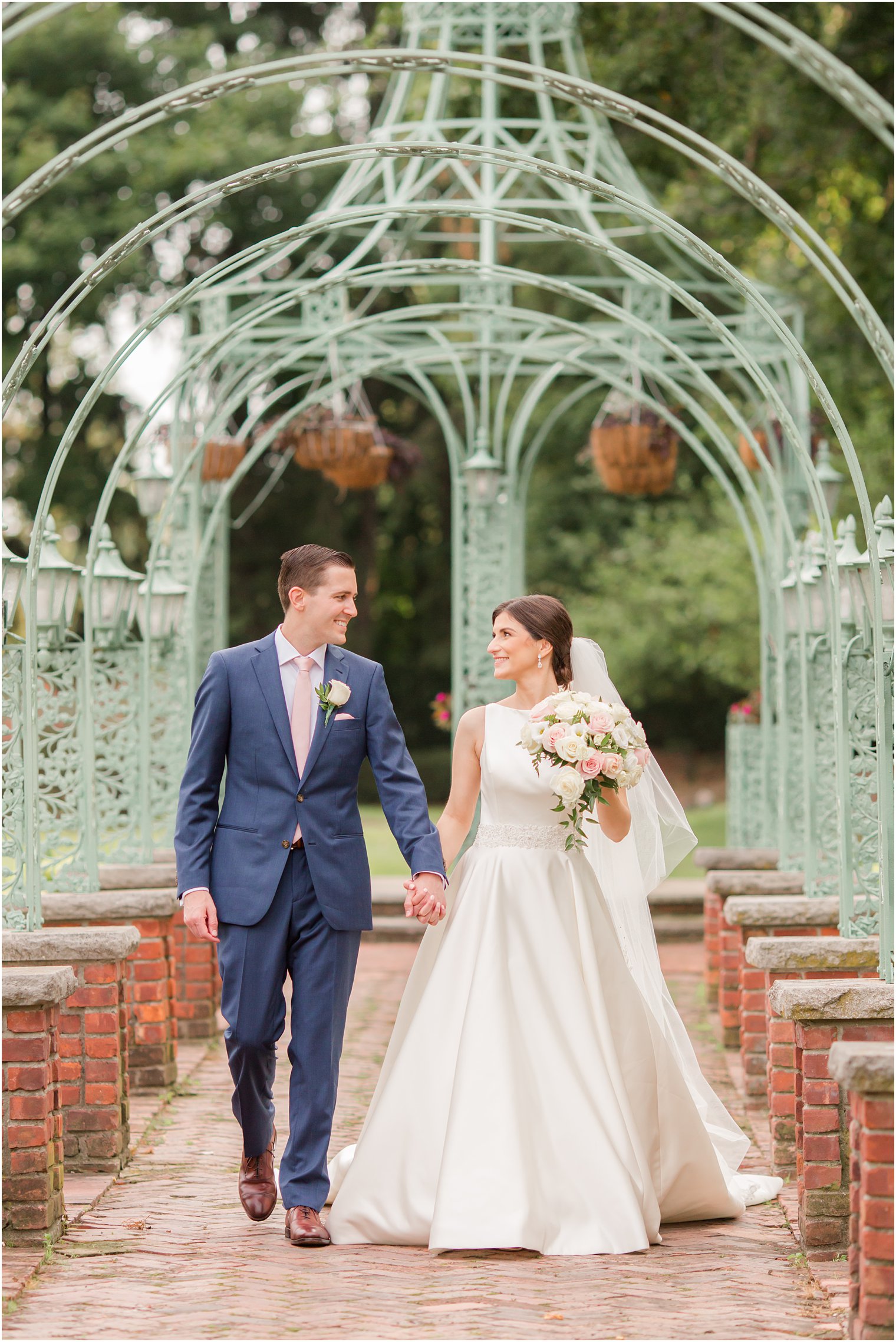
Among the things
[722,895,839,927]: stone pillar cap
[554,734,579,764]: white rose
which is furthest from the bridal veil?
[722,895,839,927]: stone pillar cap

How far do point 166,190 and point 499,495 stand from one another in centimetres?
1258

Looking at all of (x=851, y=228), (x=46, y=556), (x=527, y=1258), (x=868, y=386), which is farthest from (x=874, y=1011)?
(x=868, y=386)

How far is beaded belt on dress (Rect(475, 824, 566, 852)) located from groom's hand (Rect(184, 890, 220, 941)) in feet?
2.98

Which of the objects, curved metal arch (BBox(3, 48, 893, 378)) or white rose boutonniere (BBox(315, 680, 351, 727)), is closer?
curved metal arch (BBox(3, 48, 893, 378))

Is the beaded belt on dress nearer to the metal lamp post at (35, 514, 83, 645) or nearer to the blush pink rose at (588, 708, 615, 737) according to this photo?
the blush pink rose at (588, 708, 615, 737)

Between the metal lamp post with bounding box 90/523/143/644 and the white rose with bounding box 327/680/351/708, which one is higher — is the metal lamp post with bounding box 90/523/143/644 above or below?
above

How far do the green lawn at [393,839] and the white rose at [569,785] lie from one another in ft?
33.0

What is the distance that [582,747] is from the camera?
4648 millimetres

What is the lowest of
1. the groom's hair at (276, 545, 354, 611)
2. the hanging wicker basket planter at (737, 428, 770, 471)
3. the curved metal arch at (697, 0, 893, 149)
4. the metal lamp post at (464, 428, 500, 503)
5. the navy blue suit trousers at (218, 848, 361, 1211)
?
the navy blue suit trousers at (218, 848, 361, 1211)

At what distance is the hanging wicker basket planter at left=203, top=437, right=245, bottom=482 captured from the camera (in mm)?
10859

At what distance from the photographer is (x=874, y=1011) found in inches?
168

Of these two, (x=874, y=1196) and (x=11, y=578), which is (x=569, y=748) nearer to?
(x=874, y=1196)

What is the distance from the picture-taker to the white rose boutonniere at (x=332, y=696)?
467 centimetres

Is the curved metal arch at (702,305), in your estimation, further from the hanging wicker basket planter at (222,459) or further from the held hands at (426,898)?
the hanging wicker basket planter at (222,459)
